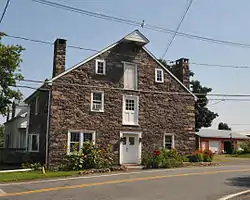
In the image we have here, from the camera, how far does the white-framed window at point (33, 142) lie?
2492cm

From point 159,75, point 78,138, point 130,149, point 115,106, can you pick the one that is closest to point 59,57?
point 115,106

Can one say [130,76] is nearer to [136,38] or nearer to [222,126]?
[136,38]

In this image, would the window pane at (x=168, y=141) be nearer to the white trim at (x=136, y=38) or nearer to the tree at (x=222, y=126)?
the white trim at (x=136, y=38)

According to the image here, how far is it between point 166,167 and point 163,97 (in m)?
6.14

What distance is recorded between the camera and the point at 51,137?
2156 centimetres

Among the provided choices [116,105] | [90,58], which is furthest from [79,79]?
[116,105]

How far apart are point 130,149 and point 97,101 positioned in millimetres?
4263

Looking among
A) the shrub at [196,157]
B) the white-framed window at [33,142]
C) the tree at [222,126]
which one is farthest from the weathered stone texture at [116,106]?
the tree at [222,126]

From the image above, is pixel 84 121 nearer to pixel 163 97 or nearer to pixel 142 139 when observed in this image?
pixel 142 139

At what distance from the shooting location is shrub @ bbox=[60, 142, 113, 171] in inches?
830

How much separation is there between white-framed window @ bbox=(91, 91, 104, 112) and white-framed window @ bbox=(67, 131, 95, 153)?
5.60 feet

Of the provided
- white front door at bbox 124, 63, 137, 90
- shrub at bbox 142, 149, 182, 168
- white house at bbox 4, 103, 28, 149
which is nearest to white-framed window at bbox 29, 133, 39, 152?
white house at bbox 4, 103, 28, 149

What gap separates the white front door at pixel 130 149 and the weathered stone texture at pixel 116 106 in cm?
57

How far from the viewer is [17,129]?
33250 millimetres
